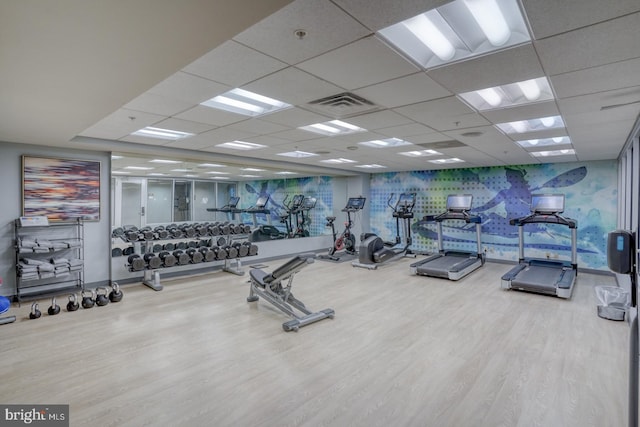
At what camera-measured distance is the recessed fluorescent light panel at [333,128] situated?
3.89 meters

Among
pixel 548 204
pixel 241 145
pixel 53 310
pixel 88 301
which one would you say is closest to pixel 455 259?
pixel 548 204

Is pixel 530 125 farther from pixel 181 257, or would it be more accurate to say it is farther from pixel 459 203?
pixel 181 257

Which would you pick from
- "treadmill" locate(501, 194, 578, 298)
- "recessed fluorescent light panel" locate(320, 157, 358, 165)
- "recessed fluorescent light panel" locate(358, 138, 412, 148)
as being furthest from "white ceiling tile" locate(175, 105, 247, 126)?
"treadmill" locate(501, 194, 578, 298)

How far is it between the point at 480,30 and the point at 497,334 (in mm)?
2995

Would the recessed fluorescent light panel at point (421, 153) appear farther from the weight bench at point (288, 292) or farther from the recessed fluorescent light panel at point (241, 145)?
the weight bench at point (288, 292)

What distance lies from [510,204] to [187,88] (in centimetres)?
719

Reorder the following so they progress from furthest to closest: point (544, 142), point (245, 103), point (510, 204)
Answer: point (510, 204)
point (544, 142)
point (245, 103)

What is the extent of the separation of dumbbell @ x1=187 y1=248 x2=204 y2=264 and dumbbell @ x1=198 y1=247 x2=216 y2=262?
54 mm

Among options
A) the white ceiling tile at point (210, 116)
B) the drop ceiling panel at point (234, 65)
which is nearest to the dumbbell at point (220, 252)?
the white ceiling tile at point (210, 116)

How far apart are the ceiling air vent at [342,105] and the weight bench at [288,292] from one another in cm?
158

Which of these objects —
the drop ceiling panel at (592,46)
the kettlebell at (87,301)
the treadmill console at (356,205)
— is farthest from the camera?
the treadmill console at (356,205)

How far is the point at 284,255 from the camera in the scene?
797cm

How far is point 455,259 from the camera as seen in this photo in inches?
274

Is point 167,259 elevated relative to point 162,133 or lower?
lower
